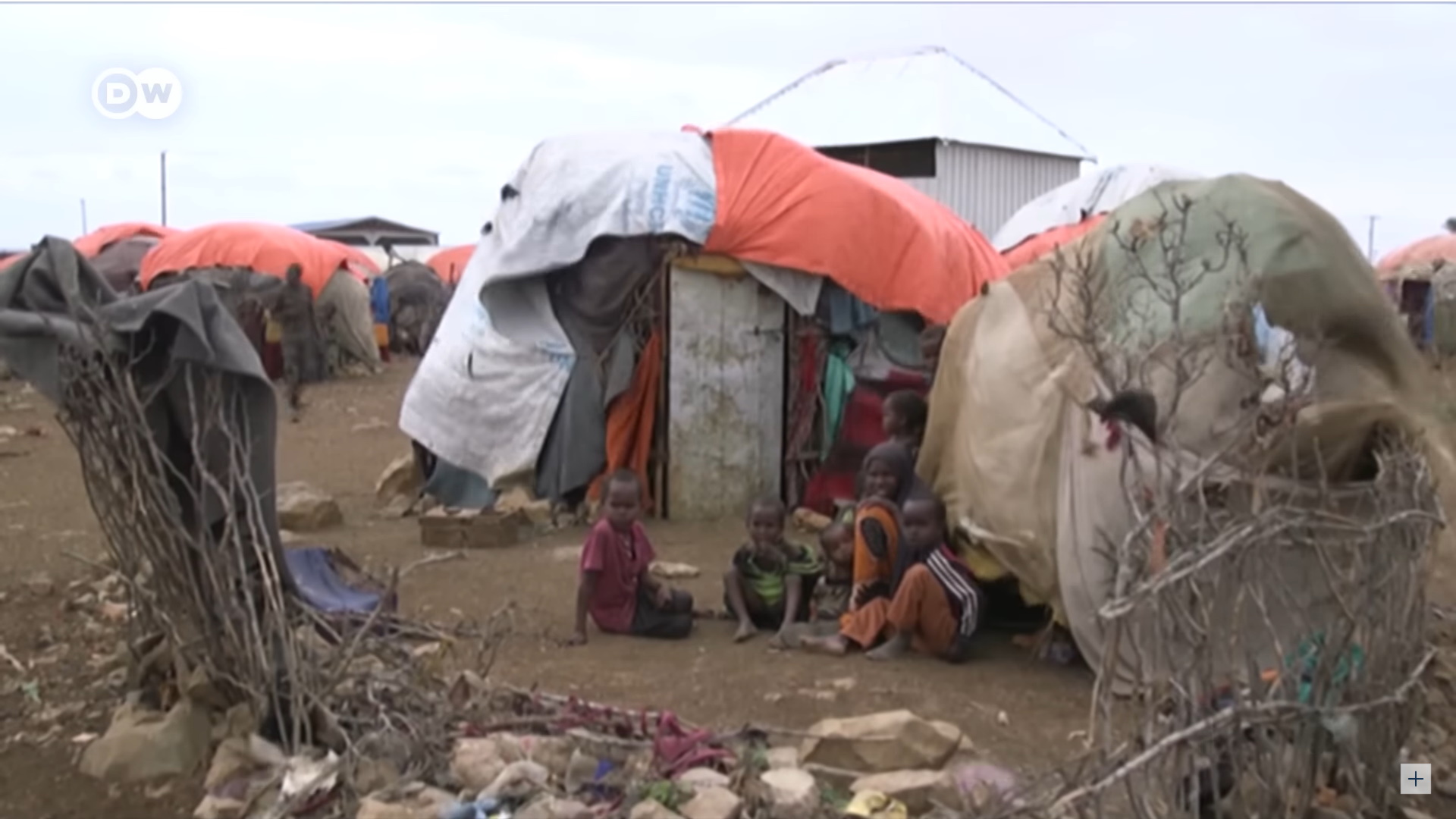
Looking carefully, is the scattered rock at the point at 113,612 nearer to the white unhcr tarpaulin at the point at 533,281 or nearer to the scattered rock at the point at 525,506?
the scattered rock at the point at 525,506

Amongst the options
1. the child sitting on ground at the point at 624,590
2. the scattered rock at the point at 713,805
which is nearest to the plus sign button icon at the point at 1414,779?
the scattered rock at the point at 713,805

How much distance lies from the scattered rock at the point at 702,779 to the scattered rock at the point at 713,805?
53 millimetres

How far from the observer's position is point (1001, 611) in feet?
20.3

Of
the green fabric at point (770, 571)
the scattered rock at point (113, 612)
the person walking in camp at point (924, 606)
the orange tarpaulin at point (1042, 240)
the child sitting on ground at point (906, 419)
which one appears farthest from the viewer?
the orange tarpaulin at point (1042, 240)

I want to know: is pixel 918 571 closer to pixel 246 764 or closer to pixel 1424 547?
pixel 1424 547

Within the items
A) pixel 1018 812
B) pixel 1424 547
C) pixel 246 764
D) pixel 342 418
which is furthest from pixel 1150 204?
pixel 342 418

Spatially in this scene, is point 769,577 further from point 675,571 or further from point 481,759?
point 481,759

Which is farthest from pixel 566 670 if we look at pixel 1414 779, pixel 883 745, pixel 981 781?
pixel 1414 779

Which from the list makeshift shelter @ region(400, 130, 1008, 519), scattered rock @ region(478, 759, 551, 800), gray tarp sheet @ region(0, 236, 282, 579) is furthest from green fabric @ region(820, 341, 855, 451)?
scattered rock @ region(478, 759, 551, 800)

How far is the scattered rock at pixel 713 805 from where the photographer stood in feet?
11.5

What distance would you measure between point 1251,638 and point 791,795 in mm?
1379

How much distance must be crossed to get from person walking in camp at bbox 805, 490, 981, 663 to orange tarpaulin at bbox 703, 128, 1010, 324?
Answer: 10.7 ft

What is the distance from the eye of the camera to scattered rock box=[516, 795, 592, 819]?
3553 mm

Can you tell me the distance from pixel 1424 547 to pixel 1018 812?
145cm
